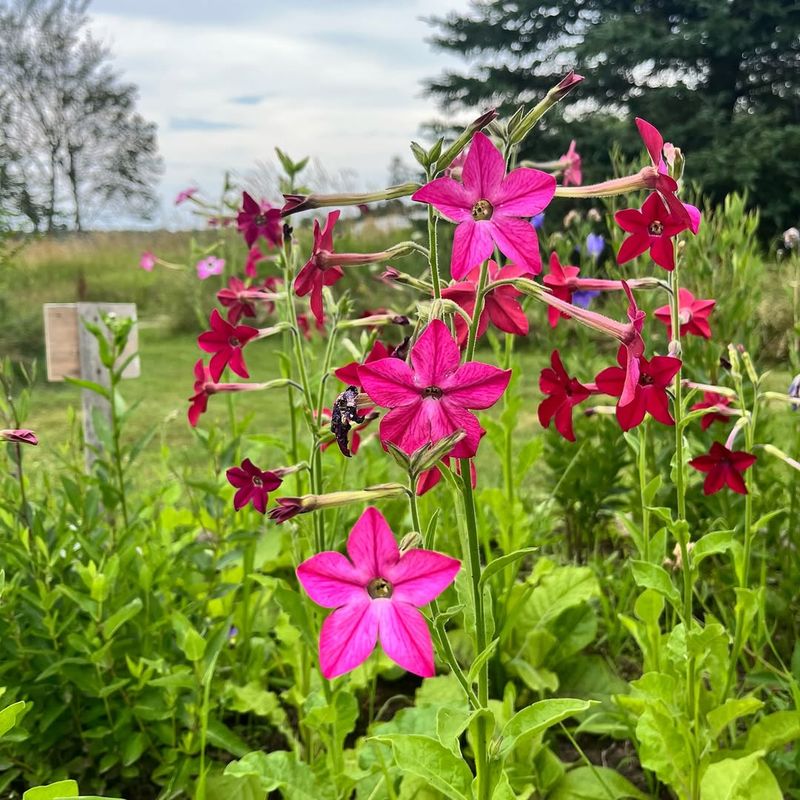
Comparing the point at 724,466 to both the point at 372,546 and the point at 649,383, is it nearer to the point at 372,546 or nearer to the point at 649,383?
the point at 649,383

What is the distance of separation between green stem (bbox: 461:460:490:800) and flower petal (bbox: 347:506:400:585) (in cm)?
14

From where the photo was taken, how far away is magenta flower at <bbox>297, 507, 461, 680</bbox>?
739mm

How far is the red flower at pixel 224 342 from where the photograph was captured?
1353mm

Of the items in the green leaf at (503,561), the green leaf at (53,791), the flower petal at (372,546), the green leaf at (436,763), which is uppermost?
the flower petal at (372,546)

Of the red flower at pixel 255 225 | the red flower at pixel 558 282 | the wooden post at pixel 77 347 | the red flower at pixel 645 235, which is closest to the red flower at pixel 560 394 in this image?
the red flower at pixel 558 282

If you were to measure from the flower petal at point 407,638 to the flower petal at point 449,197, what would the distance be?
1.36ft

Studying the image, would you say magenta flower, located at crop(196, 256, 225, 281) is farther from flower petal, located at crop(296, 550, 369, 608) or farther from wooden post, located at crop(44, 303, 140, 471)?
flower petal, located at crop(296, 550, 369, 608)

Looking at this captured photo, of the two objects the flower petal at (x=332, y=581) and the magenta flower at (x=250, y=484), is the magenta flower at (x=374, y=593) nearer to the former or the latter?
the flower petal at (x=332, y=581)

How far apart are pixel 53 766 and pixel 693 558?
4.61 feet

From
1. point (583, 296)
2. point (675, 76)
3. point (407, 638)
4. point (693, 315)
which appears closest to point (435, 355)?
point (407, 638)

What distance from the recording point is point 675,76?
1413cm

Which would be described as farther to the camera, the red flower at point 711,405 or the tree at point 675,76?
the tree at point 675,76

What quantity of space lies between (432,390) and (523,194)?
0.24 metres

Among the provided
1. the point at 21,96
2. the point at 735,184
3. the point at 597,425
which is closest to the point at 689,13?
the point at 735,184
